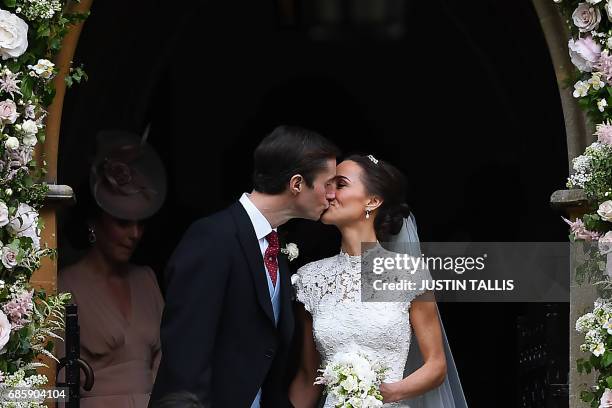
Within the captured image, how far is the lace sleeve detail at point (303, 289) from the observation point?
6.22 meters

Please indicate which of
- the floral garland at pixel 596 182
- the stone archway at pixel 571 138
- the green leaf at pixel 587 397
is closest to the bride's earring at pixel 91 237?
the stone archway at pixel 571 138

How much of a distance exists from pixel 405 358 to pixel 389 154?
2.28 m

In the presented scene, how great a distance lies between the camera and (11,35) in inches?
215

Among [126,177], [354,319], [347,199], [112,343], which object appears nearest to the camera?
[354,319]

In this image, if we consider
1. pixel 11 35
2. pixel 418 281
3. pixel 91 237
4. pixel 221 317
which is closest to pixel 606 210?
pixel 418 281

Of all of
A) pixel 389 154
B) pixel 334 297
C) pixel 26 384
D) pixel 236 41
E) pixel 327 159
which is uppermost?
pixel 236 41

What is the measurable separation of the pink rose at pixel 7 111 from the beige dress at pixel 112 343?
5.55 ft

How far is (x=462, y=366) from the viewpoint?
8070 mm

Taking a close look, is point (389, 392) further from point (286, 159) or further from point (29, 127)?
point (29, 127)

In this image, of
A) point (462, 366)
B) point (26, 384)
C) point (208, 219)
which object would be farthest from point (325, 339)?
point (462, 366)

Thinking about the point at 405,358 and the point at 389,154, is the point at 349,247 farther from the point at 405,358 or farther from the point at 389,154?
the point at 389,154

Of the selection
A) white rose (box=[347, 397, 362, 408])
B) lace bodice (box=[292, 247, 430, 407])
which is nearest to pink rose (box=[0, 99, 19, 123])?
lace bodice (box=[292, 247, 430, 407])

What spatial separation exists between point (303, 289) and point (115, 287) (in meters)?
1.30

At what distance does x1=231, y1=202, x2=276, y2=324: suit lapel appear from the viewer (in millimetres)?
5734
